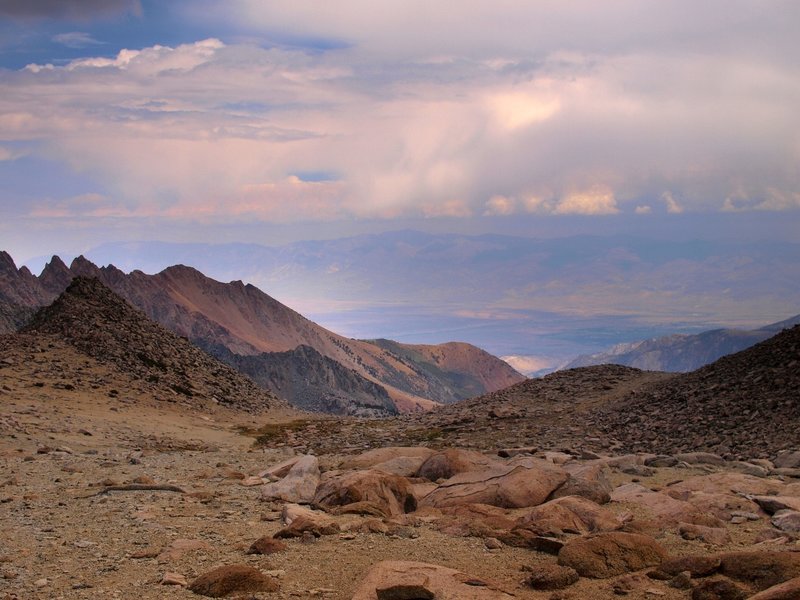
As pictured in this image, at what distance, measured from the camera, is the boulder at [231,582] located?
A: 11.9 m

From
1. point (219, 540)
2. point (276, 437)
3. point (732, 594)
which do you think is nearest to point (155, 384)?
point (276, 437)

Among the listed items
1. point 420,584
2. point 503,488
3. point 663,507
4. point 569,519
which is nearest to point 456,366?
point 503,488

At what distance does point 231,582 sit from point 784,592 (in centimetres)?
704

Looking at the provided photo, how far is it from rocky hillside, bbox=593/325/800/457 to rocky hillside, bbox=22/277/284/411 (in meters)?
24.0

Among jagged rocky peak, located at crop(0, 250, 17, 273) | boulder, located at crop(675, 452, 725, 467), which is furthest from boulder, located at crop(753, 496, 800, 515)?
jagged rocky peak, located at crop(0, 250, 17, 273)

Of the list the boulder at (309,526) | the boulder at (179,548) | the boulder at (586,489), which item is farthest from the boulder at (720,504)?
the boulder at (179,548)

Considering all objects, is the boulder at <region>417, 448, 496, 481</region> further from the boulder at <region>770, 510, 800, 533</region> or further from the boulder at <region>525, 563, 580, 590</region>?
the boulder at <region>525, 563, 580, 590</region>

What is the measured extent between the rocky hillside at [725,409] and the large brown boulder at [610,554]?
16164mm

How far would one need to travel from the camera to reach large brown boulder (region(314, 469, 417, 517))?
1759cm

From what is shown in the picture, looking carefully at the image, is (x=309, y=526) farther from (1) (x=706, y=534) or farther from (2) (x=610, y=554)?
(1) (x=706, y=534)

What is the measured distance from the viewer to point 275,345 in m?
142

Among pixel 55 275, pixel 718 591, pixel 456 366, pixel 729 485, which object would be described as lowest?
pixel 456 366

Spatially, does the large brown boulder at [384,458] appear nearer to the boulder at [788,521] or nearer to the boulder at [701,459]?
the boulder at [701,459]

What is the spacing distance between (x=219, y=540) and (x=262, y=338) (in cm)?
13069
